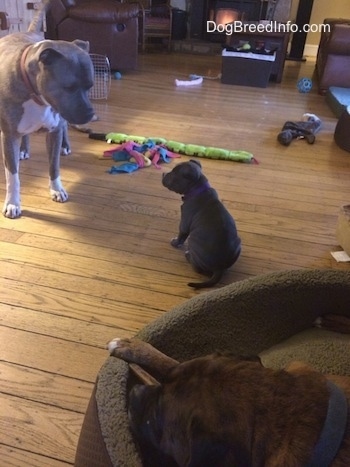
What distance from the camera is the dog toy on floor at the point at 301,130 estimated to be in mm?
3664

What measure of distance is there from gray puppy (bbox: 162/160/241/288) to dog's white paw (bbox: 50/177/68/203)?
741mm

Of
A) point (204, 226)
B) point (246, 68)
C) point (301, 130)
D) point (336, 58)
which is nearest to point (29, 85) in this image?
point (204, 226)

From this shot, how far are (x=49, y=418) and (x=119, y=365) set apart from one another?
0.33 m

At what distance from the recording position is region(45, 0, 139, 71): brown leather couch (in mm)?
5129

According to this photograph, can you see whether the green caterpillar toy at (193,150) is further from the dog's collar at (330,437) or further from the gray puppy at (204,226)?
the dog's collar at (330,437)

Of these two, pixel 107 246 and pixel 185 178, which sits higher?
pixel 185 178

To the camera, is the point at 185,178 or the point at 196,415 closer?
the point at 196,415

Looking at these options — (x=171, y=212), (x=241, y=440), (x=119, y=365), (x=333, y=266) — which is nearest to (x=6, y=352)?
(x=119, y=365)

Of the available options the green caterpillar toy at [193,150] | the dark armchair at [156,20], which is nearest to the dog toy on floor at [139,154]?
the green caterpillar toy at [193,150]

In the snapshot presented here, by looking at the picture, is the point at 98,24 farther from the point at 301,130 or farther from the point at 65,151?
the point at 301,130

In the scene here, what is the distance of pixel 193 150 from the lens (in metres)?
3.31

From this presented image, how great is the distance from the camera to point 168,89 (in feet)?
16.8

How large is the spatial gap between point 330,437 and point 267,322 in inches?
31.6

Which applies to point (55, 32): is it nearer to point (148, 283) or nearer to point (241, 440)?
point (148, 283)
